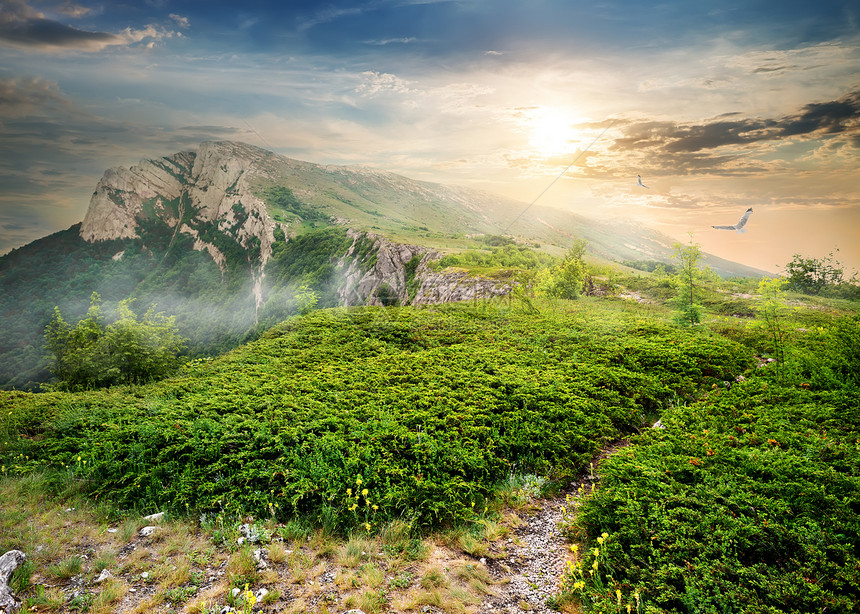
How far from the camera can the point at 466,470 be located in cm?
609

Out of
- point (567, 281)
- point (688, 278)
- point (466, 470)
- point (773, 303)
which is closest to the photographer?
point (466, 470)

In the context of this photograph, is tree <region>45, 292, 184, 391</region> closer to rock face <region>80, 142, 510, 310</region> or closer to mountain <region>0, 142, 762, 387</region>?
mountain <region>0, 142, 762, 387</region>

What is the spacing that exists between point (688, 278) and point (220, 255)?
14994 centimetres

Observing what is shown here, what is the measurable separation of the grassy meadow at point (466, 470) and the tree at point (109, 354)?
598cm

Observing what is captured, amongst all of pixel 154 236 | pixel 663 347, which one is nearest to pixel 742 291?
pixel 663 347

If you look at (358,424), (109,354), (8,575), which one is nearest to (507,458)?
(358,424)

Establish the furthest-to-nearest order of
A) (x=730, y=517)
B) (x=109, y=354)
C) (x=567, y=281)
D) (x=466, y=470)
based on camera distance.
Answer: (x=567, y=281), (x=109, y=354), (x=466, y=470), (x=730, y=517)

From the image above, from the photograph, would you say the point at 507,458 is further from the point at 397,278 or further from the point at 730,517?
the point at 397,278

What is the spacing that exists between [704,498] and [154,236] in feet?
654

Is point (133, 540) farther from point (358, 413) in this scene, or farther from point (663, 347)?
point (663, 347)

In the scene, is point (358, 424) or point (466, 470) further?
point (358, 424)

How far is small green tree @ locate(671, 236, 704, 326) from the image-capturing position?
13805 mm

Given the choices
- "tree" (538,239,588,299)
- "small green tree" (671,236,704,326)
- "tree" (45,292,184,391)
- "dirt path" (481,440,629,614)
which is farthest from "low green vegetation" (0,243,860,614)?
"tree" (538,239,588,299)

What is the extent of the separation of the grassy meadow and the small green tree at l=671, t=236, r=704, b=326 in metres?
3.43
